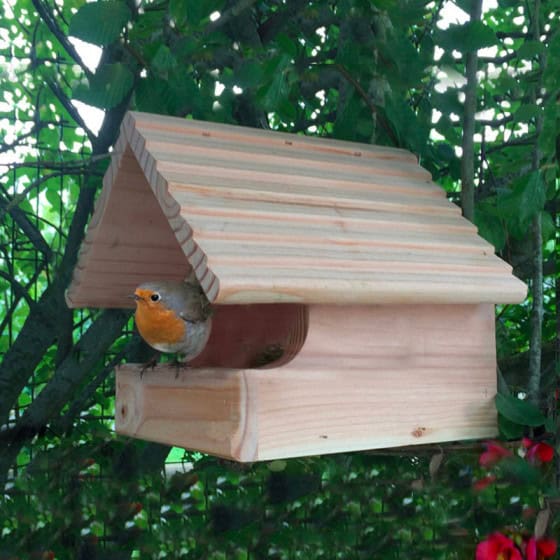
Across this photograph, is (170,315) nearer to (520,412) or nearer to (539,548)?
(520,412)

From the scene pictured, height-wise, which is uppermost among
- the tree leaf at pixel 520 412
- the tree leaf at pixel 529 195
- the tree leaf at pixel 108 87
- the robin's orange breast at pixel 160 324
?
the tree leaf at pixel 108 87

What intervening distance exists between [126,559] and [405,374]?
1.14 meters

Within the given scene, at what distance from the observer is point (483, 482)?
1458 mm

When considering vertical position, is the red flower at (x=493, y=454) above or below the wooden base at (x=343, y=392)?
below

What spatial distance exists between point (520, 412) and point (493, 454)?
0.30 ft

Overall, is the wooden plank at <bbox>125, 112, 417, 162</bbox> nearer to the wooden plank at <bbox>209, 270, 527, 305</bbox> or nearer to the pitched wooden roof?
the pitched wooden roof

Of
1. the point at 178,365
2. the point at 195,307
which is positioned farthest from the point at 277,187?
the point at 178,365

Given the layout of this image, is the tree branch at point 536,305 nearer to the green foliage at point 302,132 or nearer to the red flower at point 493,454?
the green foliage at point 302,132

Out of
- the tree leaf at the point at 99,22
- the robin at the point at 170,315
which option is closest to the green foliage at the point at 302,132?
the tree leaf at the point at 99,22

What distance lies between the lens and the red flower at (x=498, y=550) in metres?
1.38

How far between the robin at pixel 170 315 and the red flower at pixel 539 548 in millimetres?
Result: 688

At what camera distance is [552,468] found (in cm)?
139

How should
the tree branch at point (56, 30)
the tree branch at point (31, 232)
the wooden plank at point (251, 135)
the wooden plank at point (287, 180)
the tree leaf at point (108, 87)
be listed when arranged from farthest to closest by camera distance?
1. the tree branch at point (31, 232)
2. the tree branch at point (56, 30)
3. the tree leaf at point (108, 87)
4. the wooden plank at point (251, 135)
5. the wooden plank at point (287, 180)

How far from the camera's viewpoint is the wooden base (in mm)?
1193
